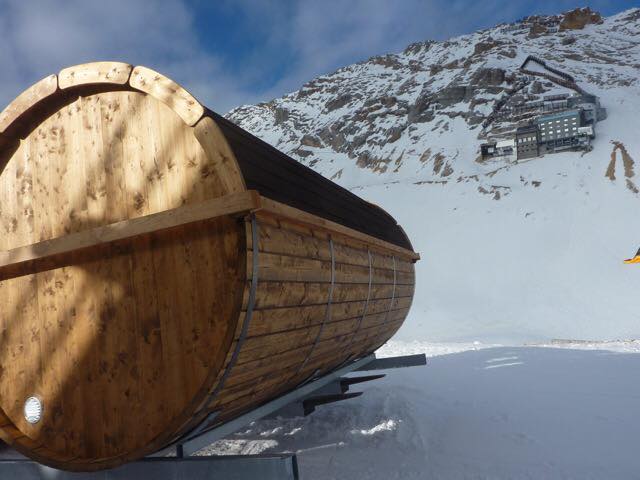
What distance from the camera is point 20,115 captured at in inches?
125

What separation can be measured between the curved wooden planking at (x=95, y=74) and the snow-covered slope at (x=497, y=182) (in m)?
16.3

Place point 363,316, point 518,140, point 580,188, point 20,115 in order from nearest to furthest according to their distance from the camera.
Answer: point 20,115 < point 363,316 < point 580,188 < point 518,140

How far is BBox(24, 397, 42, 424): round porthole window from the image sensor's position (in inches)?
118

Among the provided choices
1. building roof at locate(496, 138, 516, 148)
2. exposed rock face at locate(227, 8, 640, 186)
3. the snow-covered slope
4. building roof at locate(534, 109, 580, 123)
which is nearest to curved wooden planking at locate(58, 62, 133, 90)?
the snow-covered slope

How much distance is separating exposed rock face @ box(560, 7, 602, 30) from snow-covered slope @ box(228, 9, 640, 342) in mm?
306

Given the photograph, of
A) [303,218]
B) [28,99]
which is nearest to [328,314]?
[303,218]

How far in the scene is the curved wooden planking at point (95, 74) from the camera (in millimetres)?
2836

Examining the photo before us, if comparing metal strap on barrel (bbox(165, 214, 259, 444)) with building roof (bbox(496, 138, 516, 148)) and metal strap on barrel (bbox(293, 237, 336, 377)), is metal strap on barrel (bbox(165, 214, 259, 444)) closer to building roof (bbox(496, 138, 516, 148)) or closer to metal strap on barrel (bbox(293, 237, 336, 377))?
metal strap on barrel (bbox(293, 237, 336, 377))

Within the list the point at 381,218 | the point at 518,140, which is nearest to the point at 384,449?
the point at 381,218

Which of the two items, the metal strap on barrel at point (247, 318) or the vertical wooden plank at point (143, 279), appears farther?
the vertical wooden plank at point (143, 279)

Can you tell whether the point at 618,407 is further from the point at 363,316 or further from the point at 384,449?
the point at 363,316

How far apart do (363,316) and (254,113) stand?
109480 millimetres

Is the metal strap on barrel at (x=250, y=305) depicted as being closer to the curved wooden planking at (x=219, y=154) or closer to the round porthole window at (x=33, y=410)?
the curved wooden planking at (x=219, y=154)

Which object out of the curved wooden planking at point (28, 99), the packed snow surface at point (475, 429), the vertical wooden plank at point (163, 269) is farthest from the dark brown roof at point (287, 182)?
the packed snow surface at point (475, 429)
